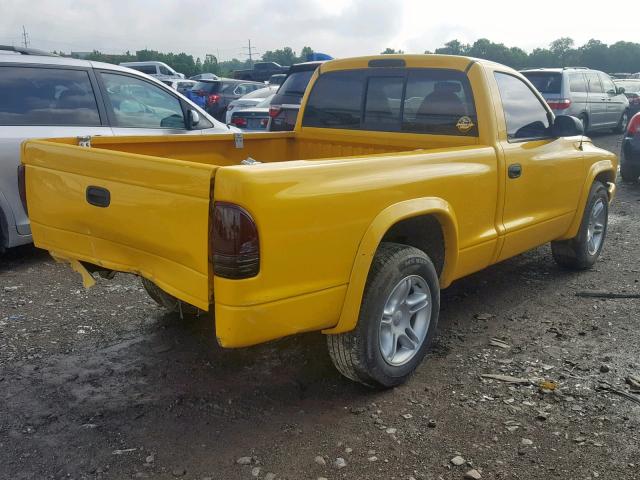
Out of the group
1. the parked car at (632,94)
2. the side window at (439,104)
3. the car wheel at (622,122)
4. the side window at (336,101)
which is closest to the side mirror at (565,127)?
the side window at (439,104)

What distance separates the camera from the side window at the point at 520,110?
14.0 ft

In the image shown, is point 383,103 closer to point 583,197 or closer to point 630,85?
point 583,197

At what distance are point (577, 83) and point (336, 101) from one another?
10886 millimetres

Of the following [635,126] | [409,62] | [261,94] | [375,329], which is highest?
[409,62]

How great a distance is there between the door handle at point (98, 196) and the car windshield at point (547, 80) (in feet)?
38.6

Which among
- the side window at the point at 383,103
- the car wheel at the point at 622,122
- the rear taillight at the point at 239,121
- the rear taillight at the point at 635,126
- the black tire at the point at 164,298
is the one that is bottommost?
the black tire at the point at 164,298

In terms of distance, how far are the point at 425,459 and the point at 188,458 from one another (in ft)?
3.46

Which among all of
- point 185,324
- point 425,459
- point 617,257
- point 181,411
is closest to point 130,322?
point 185,324

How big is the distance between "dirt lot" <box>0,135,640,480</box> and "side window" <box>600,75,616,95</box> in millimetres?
12340

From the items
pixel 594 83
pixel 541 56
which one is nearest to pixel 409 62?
pixel 594 83

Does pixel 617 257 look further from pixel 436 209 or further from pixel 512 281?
pixel 436 209

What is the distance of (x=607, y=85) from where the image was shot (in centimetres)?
1563

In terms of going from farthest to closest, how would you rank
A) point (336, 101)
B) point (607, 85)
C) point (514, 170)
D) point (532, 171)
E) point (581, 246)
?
point (607, 85) → point (581, 246) → point (336, 101) → point (532, 171) → point (514, 170)

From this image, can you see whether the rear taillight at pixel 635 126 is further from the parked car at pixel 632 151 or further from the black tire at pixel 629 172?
the black tire at pixel 629 172
